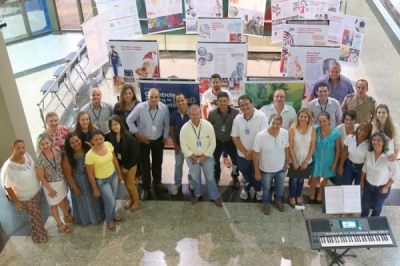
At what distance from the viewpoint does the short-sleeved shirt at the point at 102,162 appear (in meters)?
4.64

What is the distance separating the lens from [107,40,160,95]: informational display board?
6840 mm

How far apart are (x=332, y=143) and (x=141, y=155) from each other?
243 centimetres

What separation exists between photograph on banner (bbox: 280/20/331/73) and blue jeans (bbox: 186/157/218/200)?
8.92 feet

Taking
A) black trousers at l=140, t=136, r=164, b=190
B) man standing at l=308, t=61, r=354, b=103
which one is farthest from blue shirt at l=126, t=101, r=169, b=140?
man standing at l=308, t=61, r=354, b=103

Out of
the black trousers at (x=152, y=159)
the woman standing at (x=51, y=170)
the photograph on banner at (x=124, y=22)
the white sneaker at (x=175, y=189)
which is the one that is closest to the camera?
the woman standing at (x=51, y=170)

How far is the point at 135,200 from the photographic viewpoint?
18.1 feet

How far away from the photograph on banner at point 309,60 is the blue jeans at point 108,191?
350 centimetres

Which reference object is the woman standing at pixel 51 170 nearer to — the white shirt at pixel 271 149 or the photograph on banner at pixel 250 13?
the white shirt at pixel 271 149

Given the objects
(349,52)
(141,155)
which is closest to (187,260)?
(141,155)

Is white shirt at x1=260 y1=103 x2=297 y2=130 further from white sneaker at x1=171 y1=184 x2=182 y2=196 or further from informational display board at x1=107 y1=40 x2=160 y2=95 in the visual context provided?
informational display board at x1=107 y1=40 x2=160 y2=95

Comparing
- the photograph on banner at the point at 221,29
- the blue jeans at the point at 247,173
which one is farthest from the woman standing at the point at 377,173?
the photograph on banner at the point at 221,29

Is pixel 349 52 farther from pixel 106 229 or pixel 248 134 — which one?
pixel 106 229

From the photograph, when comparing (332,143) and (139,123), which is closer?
(332,143)

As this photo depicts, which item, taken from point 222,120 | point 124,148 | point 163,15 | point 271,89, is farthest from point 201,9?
point 124,148
